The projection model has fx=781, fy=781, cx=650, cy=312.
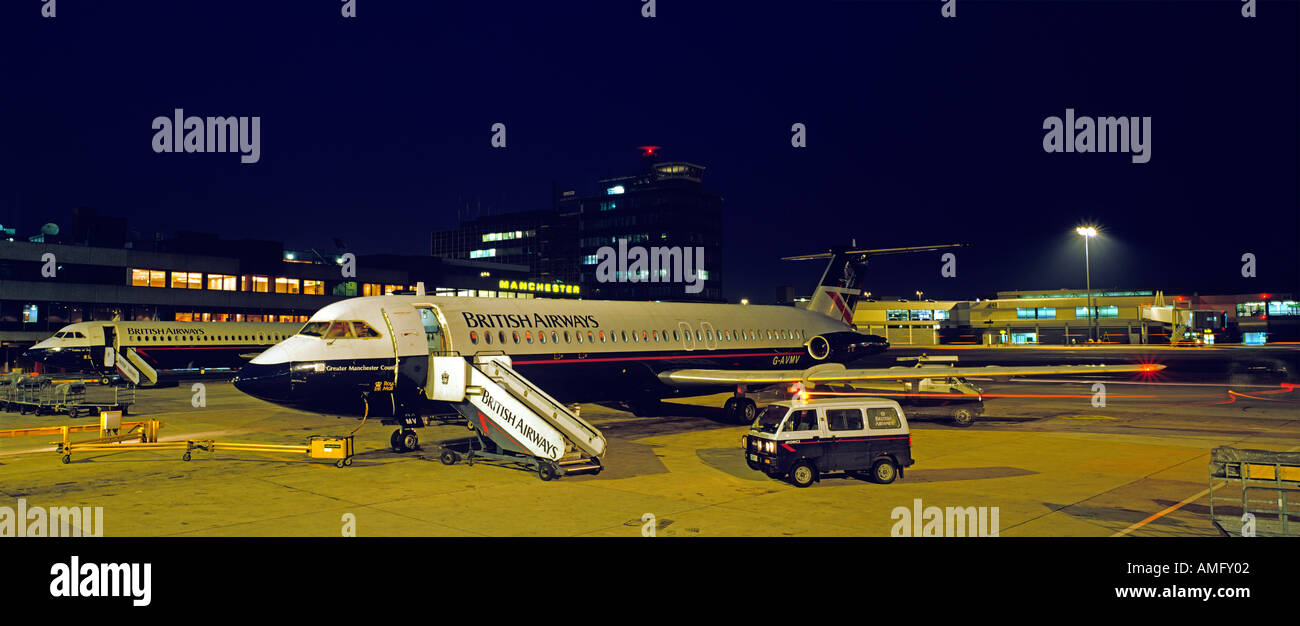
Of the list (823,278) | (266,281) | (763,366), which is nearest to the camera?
(763,366)

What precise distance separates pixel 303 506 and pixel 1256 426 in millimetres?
31897

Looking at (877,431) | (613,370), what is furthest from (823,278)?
(877,431)

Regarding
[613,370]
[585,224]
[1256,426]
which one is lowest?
[1256,426]

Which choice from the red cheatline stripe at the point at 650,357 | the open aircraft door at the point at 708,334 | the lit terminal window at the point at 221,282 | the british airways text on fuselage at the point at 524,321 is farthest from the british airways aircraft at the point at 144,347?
the red cheatline stripe at the point at 650,357

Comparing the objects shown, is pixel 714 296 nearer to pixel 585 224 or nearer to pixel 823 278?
pixel 585 224

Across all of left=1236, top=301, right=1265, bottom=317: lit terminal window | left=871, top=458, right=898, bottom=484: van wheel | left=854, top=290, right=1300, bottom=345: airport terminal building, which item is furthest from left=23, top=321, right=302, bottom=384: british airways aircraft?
left=1236, top=301, right=1265, bottom=317: lit terminal window

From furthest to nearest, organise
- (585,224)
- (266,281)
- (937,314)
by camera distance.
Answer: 1. (585,224)
2. (937,314)
3. (266,281)

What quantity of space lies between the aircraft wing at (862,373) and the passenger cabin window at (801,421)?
676cm

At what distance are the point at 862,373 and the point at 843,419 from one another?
Result: 7336mm

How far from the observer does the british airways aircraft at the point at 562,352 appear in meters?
21.4

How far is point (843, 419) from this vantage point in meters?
18.1

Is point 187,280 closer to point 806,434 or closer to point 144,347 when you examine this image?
point 144,347

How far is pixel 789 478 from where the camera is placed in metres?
17.5

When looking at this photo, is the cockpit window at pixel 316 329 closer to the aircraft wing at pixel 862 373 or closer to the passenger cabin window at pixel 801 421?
the aircraft wing at pixel 862 373
